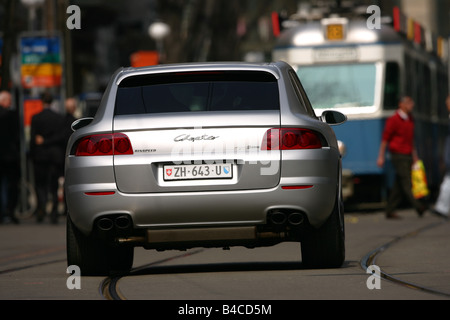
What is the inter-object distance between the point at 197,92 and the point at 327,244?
1.53 meters

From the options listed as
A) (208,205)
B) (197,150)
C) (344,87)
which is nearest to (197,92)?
(197,150)

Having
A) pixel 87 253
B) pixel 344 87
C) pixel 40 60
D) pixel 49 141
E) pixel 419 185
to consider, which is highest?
pixel 87 253

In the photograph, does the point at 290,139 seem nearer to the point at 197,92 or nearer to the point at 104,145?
the point at 197,92

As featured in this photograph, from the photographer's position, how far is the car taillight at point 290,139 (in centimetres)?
1015

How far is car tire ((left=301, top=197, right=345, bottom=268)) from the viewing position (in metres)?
10.7

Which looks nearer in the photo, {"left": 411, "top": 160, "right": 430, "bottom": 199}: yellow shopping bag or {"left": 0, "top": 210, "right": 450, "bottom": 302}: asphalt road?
{"left": 0, "top": 210, "right": 450, "bottom": 302}: asphalt road

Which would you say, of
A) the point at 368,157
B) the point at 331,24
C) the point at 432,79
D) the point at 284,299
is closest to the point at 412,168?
the point at 368,157

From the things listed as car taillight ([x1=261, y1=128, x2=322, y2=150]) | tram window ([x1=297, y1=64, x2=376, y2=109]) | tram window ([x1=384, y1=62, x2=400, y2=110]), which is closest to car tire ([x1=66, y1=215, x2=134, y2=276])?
car taillight ([x1=261, y1=128, x2=322, y2=150])

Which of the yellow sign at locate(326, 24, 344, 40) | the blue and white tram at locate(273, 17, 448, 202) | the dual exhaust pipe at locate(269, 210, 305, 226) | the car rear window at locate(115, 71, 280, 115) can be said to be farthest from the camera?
the yellow sign at locate(326, 24, 344, 40)

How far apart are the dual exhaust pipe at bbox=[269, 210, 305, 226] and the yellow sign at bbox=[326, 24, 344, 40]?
13.8 m

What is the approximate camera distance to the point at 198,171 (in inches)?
399

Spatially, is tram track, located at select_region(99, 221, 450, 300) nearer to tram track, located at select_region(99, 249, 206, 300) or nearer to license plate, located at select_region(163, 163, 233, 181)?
tram track, located at select_region(99, 249, 206, 300)
